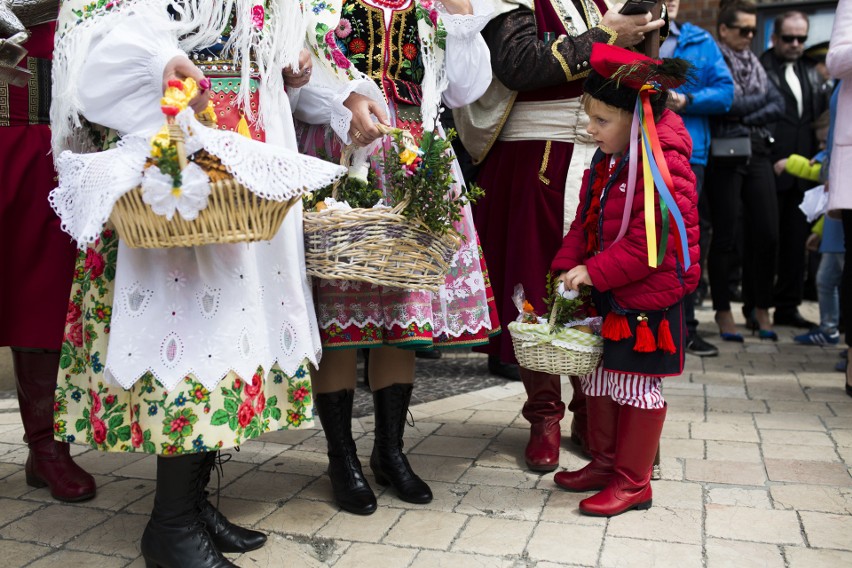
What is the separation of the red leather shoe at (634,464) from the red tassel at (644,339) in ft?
0.74

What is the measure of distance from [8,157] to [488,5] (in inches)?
63.6

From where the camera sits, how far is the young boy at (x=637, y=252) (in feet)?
8.59

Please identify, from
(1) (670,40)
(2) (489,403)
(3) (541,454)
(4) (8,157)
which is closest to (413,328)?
(3) (541,454)

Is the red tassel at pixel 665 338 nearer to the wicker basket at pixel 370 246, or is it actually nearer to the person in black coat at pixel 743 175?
the wicker basket at pixel 370 246

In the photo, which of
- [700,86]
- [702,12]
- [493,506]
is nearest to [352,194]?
[493,506]

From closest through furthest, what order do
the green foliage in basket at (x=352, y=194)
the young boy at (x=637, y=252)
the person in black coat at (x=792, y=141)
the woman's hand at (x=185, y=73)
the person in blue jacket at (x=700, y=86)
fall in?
the woman's hand at (x=185, y=73)
the green foliage in basket at (x=352, y=194)
the young boy at (x=637, y=252)
the person in blue jacket at (x=700, y=86)
the person in black coat at (x=792, y=141)

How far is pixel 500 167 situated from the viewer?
3.39 m

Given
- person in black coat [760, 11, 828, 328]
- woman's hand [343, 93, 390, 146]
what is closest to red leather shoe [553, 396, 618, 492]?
woman's hand [343, 93, 390, 146]

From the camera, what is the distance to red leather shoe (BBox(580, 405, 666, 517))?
8.97ft

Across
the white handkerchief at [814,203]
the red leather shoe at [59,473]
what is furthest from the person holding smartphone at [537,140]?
the white handkerchief at [814,203]

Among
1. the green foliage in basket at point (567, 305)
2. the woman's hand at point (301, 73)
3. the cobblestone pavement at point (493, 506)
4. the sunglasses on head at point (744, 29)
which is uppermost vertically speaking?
the sunglasses on head at point (744, 29)

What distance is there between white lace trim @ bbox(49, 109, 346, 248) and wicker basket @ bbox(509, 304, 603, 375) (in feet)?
3.23

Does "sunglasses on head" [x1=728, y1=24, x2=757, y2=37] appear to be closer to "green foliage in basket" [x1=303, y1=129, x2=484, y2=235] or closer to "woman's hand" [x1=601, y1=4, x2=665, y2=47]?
"woman's hand" [x1=601, y1=4, x2=665, y2=47]

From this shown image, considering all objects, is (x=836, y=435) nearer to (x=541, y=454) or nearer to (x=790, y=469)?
(x=790, y=469)
